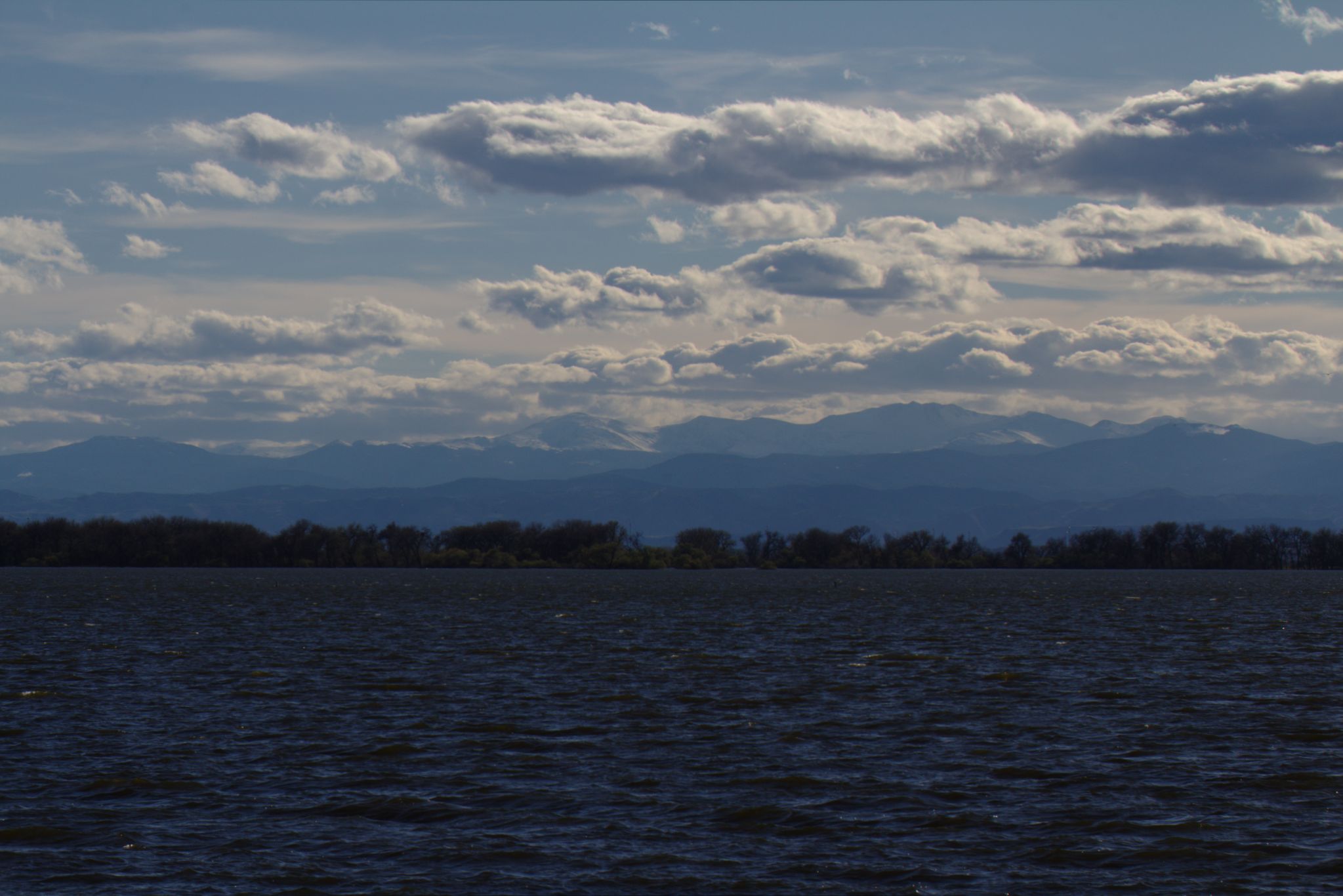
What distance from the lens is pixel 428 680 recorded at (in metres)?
61.0

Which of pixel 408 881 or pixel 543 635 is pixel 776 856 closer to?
pixel 408 881

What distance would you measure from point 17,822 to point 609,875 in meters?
14.5

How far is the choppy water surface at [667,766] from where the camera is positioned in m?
28.6

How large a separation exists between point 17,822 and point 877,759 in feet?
75.6

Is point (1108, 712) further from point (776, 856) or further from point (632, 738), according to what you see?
point (776, 856)

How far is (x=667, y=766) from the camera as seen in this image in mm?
39500

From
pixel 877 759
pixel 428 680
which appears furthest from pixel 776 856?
pixel 428 680

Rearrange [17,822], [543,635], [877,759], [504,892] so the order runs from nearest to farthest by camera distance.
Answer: [504,892] < [17,822] < [877,759] < [543,635]

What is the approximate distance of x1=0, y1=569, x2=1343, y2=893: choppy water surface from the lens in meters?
28.6

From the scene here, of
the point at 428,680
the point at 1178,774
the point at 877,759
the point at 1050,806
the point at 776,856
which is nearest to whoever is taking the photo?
the point at 776,856

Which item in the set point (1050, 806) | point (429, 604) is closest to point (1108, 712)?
point (1050, 806)

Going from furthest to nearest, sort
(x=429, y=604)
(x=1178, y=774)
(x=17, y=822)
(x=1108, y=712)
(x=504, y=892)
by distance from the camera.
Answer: (x=429, y=604)
(x=1108, y=712)
(x=1178, y=774)
(x=17, y=822)
(x=504, y=892)

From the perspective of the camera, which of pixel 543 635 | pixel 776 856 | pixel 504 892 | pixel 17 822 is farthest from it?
pixel 543 635

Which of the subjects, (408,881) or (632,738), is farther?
(632,738)
